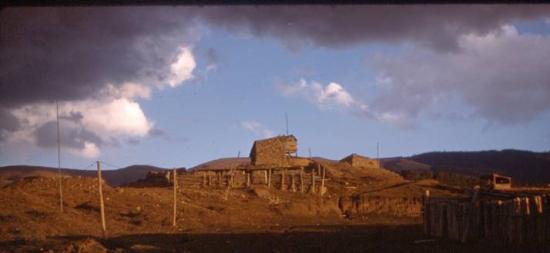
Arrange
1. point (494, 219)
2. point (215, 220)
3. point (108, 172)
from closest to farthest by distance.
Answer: point (494, 219)
point (215, 220)
point (108, 172)

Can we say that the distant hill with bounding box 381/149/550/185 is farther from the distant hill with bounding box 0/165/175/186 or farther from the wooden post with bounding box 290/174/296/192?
the distant hill with bounding box 0/165/175/186

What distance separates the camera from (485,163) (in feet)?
230

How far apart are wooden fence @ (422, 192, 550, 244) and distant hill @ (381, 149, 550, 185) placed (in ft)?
107

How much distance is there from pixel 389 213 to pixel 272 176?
7678 mm

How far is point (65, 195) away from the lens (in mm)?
31406

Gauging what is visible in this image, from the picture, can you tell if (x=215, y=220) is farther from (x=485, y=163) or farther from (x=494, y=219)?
(x=485, y=163)

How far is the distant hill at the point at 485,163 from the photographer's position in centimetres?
5667

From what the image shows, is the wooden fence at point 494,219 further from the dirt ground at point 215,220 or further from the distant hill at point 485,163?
the distant hill at point 485,163

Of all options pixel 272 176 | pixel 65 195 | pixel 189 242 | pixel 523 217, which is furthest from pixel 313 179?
pixel 523 217

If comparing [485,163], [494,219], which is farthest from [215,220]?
[485,163]

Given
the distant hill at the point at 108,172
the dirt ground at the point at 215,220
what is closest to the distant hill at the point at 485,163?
the dirt ground at the point at 215,220

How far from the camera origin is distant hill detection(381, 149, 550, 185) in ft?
186

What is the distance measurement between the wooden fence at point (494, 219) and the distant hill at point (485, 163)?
1288 inches

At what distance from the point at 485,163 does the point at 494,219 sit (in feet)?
179
